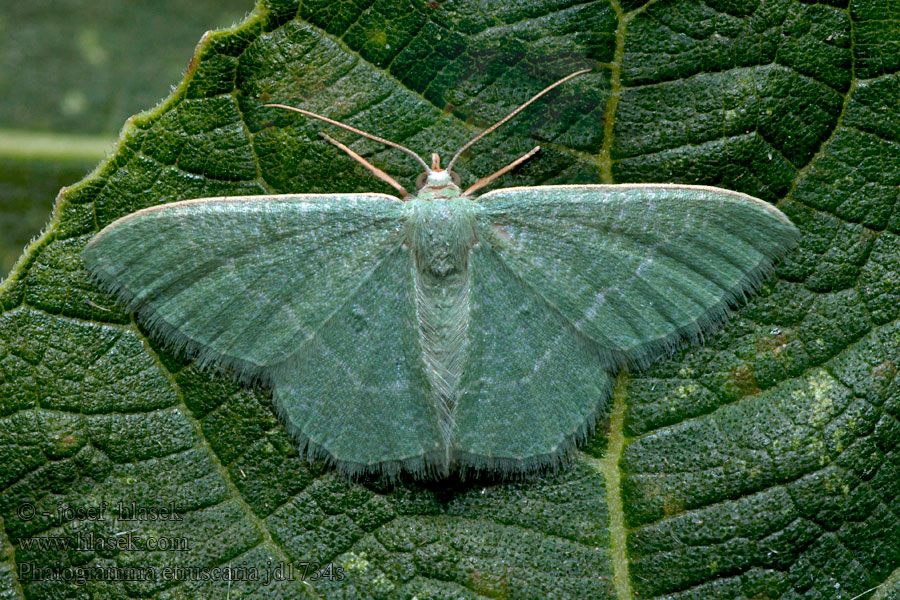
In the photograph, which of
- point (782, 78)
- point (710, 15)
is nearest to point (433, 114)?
point (710, 15)

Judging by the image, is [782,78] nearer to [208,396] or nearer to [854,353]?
[854,353]

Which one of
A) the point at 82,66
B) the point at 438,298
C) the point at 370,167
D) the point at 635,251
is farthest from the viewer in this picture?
the point at 82,66

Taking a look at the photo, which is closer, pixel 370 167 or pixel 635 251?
pixel 635 251

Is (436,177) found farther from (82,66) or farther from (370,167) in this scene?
(82,66)

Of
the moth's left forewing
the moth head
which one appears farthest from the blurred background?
the moth's left forewing

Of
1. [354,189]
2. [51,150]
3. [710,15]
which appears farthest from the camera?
[51,150]

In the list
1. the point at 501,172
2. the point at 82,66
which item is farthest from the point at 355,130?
the point at 82,66

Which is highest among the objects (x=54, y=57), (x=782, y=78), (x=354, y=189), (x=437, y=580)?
(x=54, y=57)
